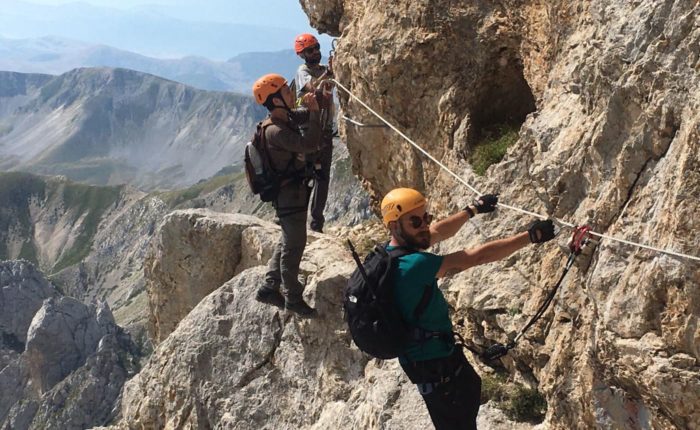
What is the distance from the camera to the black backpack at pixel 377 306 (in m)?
7.60

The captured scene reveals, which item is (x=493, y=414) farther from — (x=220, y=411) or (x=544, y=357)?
(x=220, y=411)

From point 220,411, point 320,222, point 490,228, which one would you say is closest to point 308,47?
point 320,222

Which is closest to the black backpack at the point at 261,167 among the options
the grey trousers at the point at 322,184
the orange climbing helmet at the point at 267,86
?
the orange climbing helmet at the point at 267,86

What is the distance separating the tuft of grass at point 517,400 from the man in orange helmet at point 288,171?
475 cm

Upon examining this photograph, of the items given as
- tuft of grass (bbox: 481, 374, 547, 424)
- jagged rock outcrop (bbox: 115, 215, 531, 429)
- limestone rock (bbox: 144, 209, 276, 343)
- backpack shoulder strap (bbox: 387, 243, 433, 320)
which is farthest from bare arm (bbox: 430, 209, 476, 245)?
limestone rock (bbox: 144, 209, 276, 343)

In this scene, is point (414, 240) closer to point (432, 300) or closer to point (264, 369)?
point (432, 300)

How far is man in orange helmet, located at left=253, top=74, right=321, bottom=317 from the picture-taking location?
12.0 m

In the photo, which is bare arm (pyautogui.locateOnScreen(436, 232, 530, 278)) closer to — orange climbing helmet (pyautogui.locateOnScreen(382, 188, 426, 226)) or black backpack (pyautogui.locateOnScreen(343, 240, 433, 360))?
black backpack (pyautogui.locateOnScreen(343, 240, 433, 360))

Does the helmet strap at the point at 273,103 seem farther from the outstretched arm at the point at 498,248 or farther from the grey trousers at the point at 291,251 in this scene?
the outstretched arm at the point at 498,248

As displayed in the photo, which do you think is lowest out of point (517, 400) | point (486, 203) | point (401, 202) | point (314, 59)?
point (517, 400)

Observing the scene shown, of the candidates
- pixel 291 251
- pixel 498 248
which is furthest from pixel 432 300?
pixel 291 251

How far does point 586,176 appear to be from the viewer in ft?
31.0

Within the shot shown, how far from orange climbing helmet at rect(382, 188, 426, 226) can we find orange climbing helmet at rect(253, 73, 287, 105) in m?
5.00

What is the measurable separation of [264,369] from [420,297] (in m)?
7.97
